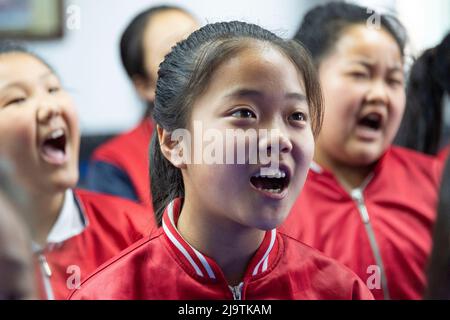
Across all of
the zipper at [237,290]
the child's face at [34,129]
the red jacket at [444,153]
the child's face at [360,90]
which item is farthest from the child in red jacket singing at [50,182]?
the red jacket at [444,153]

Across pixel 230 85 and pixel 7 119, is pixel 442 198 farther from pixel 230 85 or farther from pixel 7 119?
pixel 7 119

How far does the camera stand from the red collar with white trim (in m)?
0.76

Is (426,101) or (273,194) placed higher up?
(426,101)

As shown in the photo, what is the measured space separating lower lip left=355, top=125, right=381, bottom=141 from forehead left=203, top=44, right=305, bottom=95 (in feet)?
0.60

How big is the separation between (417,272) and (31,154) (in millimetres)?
414

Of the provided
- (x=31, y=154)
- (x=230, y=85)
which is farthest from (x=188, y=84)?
(x=31, y=154)

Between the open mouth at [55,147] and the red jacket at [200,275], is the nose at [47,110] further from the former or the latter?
the red jacket at [200,275]

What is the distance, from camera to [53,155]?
0.85 metres

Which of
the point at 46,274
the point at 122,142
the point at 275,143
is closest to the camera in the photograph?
the point at 275,143

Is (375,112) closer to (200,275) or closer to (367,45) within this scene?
(367,45)

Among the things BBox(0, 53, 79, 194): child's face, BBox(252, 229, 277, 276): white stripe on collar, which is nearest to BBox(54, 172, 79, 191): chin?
BBox(0, 53, 79, 194): child's face

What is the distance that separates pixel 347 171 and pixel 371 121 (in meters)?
0.06

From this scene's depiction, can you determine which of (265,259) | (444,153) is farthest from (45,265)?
(444,153)

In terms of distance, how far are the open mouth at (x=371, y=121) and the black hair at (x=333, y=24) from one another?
76mm
